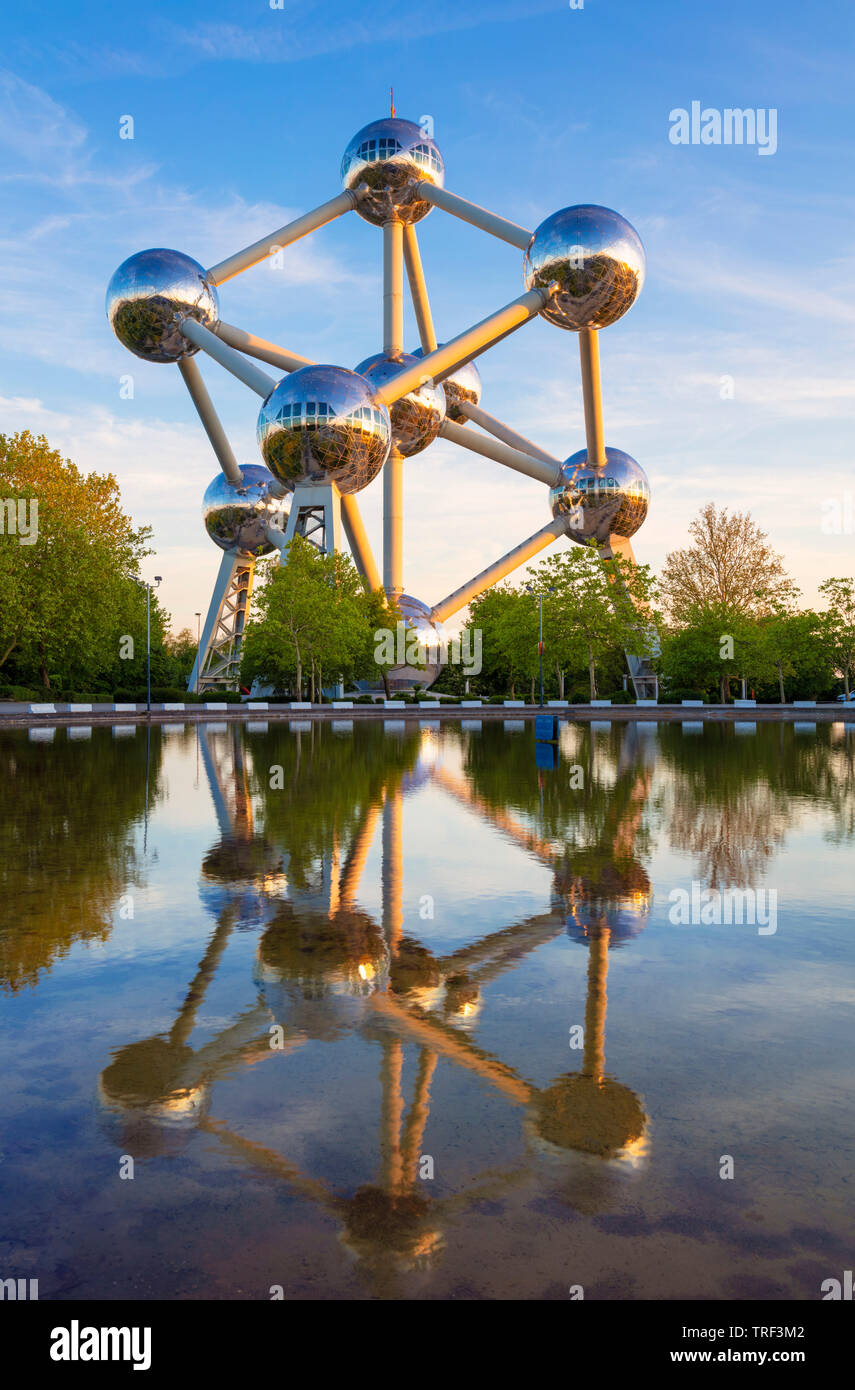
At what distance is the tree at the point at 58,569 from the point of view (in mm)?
43844

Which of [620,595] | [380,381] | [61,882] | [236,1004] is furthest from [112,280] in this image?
[236,1004]

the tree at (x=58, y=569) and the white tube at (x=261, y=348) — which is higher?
the white tube at (x=261, y=348)

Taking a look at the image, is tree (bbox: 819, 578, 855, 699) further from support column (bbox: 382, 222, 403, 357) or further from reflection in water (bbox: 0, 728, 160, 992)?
reflection in water (bbox: 0, 728, 160, 992)

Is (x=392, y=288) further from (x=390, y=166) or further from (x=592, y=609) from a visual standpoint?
(x=592, y=609)

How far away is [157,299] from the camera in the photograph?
52.3 metres

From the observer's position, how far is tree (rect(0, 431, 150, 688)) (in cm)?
4384

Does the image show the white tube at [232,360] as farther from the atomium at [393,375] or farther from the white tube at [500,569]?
the white tube at [500,569]

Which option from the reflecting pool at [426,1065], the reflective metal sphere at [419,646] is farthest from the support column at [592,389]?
the reflecting pool at [426,1065]

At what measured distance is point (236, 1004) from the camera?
5379 mm

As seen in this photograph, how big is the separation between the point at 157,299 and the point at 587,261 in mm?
22926

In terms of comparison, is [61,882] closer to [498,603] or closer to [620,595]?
[620,595]

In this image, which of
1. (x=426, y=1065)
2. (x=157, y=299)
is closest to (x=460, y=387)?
(x=157, y=299)

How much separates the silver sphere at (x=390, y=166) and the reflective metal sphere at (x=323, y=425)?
15300 mm

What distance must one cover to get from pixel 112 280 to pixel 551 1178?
192 feet
